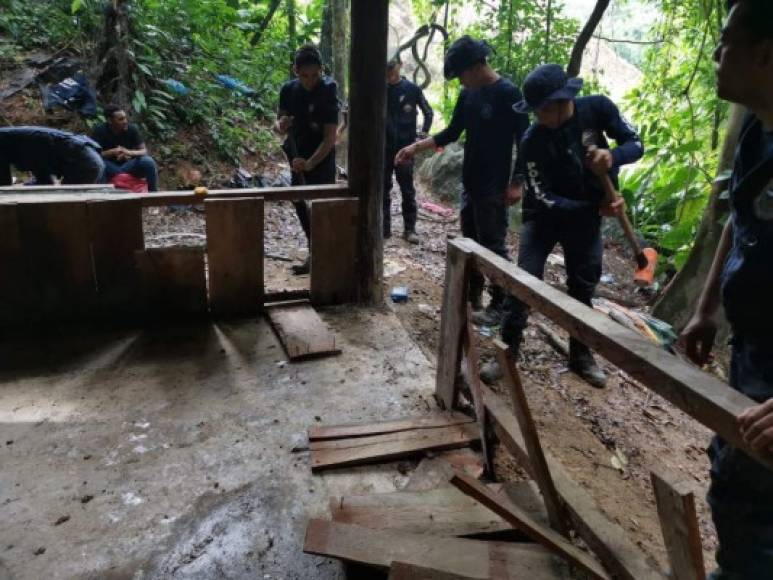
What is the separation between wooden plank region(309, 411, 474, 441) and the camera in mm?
2775

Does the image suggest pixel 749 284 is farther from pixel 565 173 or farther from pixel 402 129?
pixel 402 129

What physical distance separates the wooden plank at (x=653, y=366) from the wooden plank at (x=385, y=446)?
0.92m

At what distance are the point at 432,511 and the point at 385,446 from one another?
0.52 metres

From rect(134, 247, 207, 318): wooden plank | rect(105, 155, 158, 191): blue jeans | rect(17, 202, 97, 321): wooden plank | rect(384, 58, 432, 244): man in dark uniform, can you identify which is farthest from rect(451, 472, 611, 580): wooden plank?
rect(105, 155, 158, 191): blue jeans

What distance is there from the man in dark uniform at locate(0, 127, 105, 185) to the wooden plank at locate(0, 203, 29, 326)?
7.64 feet

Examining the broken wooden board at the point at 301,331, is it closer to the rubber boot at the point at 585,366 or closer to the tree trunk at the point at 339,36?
the rubber boot at the point at 585,366

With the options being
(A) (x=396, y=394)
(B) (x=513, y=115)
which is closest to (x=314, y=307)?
(A) (x=396, y=394)

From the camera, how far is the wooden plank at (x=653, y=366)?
1.27 m

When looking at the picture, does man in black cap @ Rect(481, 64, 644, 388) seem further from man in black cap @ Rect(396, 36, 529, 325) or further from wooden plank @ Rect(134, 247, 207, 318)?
wooden plank @ Rect(134, 247, 207, 318)

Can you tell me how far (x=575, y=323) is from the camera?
72.4 inches

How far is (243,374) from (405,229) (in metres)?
3.87

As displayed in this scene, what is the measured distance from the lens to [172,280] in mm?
3844

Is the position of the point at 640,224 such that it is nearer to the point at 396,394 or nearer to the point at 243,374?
the point at 396,394

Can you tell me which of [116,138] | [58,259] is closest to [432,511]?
[58,259]
